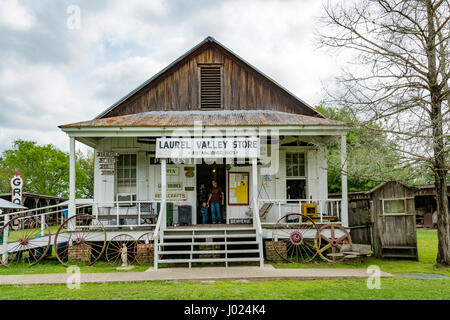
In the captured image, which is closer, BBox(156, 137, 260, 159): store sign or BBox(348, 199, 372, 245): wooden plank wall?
BBox(156, 137, 260, 159): store sign

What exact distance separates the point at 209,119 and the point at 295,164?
11.5 feet

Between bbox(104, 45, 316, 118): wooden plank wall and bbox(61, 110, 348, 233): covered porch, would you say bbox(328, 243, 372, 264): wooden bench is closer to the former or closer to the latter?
Result: bbox(61, 110, 348, 233): covered porch

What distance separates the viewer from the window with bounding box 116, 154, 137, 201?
1402 cm

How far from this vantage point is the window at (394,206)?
12266 mm

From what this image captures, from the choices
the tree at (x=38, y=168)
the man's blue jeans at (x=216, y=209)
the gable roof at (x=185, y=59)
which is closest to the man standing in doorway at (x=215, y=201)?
the man's blue jeans at (x=216, y=209)

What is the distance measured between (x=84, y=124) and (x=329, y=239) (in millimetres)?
8060

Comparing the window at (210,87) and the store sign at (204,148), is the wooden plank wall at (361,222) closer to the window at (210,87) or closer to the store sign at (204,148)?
the store sign at (204,148)

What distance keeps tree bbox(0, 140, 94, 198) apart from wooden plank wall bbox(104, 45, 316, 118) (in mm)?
42743

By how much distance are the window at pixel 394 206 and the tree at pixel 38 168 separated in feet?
159

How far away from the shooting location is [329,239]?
11.4 meters

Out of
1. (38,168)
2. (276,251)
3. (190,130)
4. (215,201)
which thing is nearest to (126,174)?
(215,201)

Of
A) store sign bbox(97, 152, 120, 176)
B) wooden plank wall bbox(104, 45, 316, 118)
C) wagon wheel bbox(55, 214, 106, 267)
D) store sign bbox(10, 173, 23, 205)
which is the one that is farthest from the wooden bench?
store sign bbox(10, 173, 23, 205)
